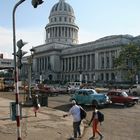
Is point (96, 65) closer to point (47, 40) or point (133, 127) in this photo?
point (47, 40)

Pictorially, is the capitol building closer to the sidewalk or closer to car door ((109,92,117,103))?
car door ((109,92,117,103))

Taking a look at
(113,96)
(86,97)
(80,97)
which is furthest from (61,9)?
(86,97)

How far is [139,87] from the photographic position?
55.4 m

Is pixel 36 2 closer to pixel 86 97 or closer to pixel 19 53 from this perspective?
pixel 19 53

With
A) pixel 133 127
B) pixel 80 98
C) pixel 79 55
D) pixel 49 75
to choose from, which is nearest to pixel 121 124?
pixel 133 127

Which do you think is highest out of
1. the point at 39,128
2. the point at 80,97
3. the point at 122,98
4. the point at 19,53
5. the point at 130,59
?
the point at 130,59

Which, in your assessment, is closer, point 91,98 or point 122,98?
point 91,98

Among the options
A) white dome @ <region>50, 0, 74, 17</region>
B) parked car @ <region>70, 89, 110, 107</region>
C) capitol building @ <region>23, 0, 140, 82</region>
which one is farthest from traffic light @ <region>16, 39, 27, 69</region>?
white dome @ <region>50, 0, 74, 17</region>

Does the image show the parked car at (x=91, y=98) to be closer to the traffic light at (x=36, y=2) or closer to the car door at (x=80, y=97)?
the car door at (x=80, y=97)

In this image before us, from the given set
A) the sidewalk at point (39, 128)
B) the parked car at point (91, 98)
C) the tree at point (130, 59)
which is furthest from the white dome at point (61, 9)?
the sidewalk at point (39, 128)

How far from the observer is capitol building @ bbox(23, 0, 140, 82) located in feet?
422

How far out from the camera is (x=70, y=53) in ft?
497

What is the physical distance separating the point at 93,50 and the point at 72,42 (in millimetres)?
36359

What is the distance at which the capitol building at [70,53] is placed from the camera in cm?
12850
